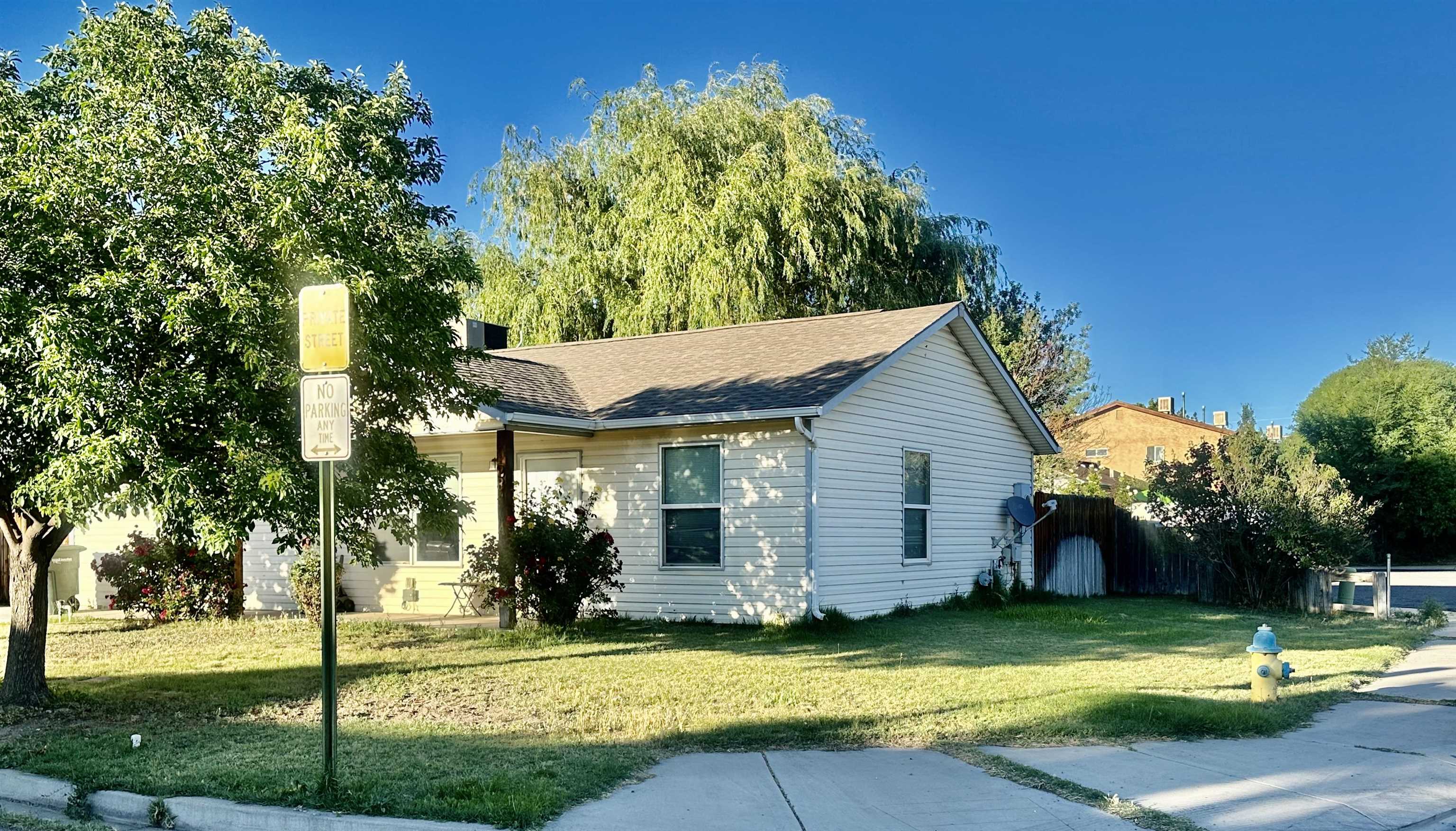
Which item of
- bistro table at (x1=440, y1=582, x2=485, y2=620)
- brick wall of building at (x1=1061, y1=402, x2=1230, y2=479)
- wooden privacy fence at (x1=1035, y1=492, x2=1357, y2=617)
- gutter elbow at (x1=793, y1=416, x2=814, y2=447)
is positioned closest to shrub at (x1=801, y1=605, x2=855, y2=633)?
gutter elbow at (x1=793, y1=416, x2=814, y2=447)

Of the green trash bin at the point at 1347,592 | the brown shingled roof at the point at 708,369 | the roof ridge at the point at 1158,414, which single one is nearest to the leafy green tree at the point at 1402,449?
the roof ridge at the point at 1158,414

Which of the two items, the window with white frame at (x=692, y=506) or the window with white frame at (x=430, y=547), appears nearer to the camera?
the window with white frame at (x=692, y=506)

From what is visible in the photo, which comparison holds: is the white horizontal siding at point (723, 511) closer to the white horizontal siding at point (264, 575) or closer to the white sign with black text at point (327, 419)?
the white horizontal siding at point (264, 575)

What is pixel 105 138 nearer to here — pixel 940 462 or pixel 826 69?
pixel 940 462

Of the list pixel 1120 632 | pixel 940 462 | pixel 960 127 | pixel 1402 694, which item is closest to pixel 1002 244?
pixel 960 127

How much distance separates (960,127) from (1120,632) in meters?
18.2

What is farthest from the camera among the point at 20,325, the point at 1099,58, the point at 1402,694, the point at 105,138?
the point at 1099,58

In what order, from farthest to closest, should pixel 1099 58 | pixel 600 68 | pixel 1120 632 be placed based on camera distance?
pixel 600 68
pixel 1099 58
pixel 1120 632

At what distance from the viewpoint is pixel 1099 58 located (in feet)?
77.6

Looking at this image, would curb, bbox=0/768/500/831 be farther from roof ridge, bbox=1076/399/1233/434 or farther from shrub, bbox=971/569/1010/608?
roof ridge, bbox=1076/399/1233/434

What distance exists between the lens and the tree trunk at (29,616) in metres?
9.44

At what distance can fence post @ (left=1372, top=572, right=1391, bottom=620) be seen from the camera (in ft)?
58.3

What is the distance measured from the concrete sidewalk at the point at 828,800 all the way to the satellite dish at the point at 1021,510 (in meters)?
12.3

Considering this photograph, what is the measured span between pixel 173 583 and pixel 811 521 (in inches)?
370
